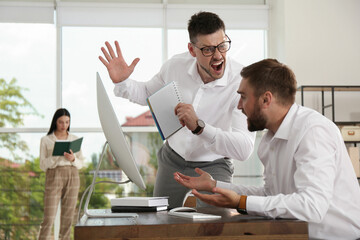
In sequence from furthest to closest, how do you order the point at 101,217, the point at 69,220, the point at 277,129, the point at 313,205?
the point at 69,220 → the point at 277,129 → the point at 101,217 → the point at 313,205

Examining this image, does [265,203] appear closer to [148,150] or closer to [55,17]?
[148,150]

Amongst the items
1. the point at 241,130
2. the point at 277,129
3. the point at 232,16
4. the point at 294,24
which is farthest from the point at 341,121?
the point at 277,129

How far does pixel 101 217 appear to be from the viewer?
5.10ft

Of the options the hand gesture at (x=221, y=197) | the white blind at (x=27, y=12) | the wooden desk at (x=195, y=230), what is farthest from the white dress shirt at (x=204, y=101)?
the white blind at (x=27, y=12)

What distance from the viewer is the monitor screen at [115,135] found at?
1.51 metres

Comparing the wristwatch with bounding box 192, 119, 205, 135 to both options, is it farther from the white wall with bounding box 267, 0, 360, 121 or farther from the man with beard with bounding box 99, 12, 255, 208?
the white wall with bounding box 267, 0, 360, 121

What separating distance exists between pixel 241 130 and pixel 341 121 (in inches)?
130

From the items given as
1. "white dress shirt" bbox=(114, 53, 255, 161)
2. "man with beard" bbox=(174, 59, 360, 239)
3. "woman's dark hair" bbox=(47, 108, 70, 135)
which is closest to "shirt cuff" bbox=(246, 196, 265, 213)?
"man with beard" bbox=(174, 59, 360, 239)

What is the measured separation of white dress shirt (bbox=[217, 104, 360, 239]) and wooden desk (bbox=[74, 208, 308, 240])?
0.08m

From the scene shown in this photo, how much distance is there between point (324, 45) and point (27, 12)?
331 cm

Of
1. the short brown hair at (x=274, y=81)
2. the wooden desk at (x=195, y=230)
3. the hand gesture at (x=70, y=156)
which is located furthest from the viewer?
the hand gesture at (x=70, y=156)

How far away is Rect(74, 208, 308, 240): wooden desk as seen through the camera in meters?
1.26

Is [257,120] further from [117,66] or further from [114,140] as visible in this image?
[117,66]

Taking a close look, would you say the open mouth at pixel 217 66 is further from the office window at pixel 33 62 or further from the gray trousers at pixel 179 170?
the office window at pixel 33 62
